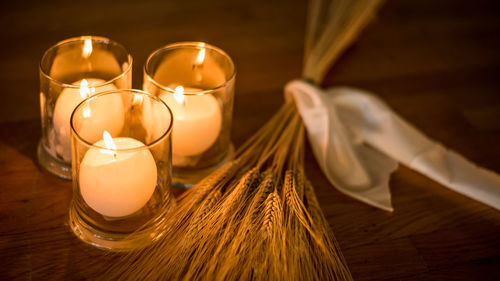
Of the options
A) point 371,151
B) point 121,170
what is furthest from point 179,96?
point 371,151

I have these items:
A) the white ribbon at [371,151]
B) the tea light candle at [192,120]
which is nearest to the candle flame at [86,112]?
the tea light candle at [192,120]

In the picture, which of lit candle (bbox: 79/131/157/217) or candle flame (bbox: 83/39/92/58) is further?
candle flame (bbox: 83/39/92/58)

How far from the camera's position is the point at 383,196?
0.75 meters

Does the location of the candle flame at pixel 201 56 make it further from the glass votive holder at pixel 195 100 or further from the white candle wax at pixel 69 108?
the white candle wax at pixel 69 108

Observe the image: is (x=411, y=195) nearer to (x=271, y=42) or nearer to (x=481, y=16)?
(x=271, y=42)

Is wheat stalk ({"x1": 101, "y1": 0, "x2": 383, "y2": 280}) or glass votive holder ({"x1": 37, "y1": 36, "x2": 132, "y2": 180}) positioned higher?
glass votive holder ({"x1": 37, "y1": 36, "x2": 132, "y2": 180})

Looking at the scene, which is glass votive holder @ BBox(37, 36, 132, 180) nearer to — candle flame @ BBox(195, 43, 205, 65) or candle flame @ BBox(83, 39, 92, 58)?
candle flame @ BBox(83, 39, 92, 58)

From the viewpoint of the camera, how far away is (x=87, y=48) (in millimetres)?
718

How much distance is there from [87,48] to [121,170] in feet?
0.76

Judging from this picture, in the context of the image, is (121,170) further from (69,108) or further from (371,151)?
(371,151)

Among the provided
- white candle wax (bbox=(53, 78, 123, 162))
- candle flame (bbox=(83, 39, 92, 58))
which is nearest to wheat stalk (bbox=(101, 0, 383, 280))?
white candle wax (bbox=(53, 78, 123, 162))

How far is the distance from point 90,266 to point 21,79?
0.41 meters

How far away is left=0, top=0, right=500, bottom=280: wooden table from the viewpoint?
0.66 metres

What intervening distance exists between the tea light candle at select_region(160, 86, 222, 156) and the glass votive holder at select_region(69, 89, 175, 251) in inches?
2.3
